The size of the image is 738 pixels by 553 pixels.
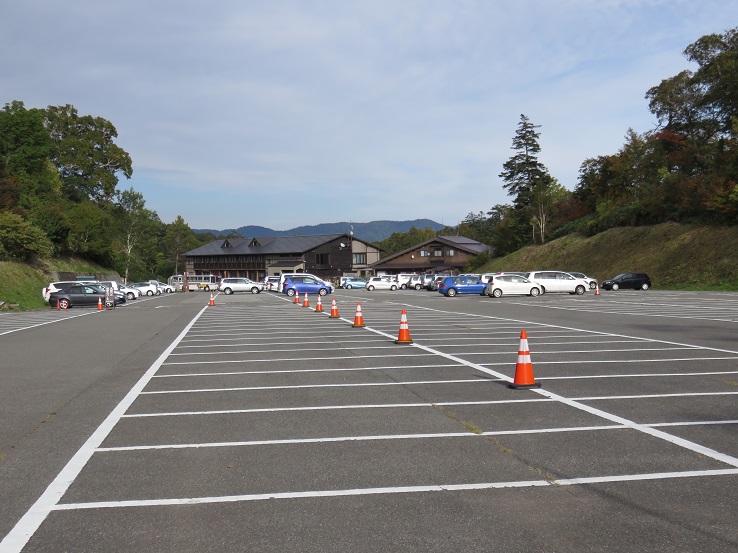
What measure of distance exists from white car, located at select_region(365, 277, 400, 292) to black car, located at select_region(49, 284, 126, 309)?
30146 millimetres

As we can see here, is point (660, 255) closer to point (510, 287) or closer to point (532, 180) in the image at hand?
point (510, 287)

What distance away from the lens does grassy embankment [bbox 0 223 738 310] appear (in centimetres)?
Result: 4394

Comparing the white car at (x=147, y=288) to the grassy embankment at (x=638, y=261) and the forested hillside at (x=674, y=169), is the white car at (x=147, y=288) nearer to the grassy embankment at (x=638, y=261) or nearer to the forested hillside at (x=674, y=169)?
the grassy embankment at (x=638, y=261)

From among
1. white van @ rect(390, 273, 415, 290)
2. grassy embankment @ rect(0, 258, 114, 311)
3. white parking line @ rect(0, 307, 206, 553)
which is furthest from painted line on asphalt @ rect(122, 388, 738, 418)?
white van @ rect(390, 273, 415, 290)

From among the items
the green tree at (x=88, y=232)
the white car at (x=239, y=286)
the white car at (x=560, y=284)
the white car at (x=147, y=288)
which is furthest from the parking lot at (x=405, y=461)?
the green tree at (x=88, y=232)

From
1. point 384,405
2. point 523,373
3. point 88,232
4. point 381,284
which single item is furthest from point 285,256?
point 384,405

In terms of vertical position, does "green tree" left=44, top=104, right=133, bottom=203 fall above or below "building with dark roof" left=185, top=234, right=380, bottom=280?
above

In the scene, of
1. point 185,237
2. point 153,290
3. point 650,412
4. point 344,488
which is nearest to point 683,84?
point 153,290

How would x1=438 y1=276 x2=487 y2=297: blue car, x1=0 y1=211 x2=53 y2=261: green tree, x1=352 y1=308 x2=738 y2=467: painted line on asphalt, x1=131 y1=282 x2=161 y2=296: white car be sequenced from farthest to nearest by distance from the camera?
x1=131 y1=282 x2=161 y2=296: white car → x1=438 y1=276 x2=487 y2=297: blue car → x1=0 y1=211 x2=53 y2=261: green tree → x1=352 y1=308 x2=738 y2=467: painted line on asphalt

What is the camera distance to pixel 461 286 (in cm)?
4778

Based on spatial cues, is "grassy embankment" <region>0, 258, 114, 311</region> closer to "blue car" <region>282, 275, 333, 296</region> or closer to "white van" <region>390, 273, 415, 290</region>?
"blue car" <region>282, 275, 333, 296</region>

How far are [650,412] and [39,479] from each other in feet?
20.8

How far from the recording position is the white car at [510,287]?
4262cm

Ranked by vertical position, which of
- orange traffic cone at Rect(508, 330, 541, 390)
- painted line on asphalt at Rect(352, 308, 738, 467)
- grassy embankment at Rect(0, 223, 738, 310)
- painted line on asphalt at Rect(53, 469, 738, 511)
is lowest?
painted line on asphalt at Rect(53, 469, 738, 511)
